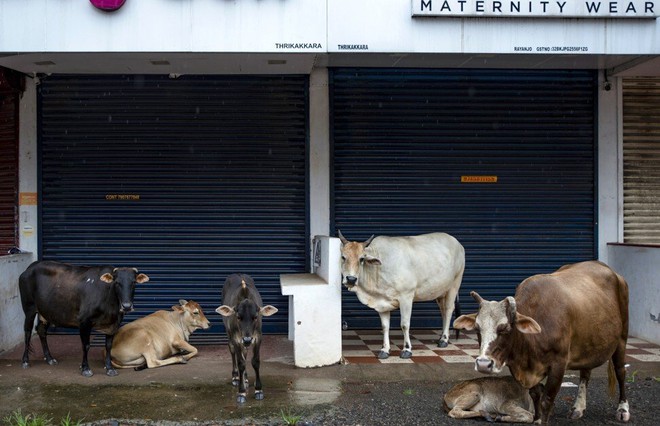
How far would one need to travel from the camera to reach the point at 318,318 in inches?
348

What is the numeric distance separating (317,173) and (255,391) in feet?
15.0

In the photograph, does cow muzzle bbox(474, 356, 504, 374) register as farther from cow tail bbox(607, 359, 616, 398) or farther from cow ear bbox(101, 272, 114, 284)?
cow ear bbox(101, 272, 114, 284)

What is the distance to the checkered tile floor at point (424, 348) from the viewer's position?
9289mm

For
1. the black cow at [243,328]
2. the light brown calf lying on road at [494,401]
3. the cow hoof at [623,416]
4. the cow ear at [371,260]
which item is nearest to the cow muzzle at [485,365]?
the light brown calf lying on road at [494,401]

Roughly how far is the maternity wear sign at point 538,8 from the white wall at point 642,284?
3.36 metres

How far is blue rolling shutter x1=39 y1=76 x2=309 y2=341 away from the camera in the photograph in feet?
36.6

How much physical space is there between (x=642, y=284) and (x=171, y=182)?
733 centimetres

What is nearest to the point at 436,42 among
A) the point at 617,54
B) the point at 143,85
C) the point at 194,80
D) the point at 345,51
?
the point at 345,51

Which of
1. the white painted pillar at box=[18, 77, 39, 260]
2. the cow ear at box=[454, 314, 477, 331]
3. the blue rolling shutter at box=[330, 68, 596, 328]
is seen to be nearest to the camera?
the cow ear at box=[454, 314, 477, 331]

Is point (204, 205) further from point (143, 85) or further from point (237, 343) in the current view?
point (237, 343)

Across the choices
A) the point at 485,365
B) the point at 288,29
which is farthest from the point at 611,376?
the point at 288,29

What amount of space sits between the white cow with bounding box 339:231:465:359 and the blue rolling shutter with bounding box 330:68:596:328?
4.16 ft

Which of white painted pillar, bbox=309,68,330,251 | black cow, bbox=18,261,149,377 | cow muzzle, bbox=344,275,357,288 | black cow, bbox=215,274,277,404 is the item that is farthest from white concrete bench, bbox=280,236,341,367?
white painted pillar, bbox=309,68,330,251

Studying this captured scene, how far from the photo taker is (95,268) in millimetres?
9180
